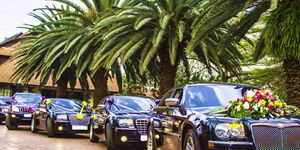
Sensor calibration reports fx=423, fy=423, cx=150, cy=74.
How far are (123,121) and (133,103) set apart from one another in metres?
1.68

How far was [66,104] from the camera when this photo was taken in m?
16.7

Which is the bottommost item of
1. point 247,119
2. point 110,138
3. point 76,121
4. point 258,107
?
point 110,138

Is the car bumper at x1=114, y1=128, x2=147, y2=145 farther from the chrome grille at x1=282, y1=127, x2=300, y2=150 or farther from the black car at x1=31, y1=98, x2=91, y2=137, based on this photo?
the chrome grille at x1=282, y1=127, x2=300, y2=150

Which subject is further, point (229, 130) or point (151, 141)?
point (151, 141)

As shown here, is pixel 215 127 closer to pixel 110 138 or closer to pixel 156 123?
pixel 156 123

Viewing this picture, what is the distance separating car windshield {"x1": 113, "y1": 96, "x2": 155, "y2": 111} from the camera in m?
12.4

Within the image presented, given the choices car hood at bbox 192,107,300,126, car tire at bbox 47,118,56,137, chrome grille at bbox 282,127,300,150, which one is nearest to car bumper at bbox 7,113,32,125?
car tire at bbox 47,118,56,137

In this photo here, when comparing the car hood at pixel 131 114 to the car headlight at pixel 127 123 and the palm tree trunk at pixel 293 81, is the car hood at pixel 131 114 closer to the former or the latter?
the car headlight at pixel 127 123

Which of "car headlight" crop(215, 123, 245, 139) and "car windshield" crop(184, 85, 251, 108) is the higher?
"car windshield" crop(184, 85, 251, 108)

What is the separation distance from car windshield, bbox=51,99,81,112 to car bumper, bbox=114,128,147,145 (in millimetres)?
5760

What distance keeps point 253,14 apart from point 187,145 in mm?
8765

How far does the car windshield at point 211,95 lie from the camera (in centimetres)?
759

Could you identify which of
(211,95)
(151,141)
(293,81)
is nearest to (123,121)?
(151,141)

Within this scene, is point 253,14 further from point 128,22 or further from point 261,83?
point 261,83
